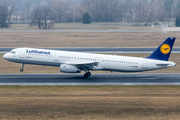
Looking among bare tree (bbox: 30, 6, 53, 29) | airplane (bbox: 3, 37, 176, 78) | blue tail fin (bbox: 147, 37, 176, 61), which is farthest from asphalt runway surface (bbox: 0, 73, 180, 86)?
bare tree (bbox: 30, 6, 53, 29)

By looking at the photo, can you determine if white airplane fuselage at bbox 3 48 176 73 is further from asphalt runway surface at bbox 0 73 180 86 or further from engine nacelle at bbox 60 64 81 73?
asphalt runway surface at bbox 0 73 180 86

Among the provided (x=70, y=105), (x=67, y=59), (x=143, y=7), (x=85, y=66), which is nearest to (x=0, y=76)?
(x=67, y=59)

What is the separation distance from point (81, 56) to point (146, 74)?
12.7m

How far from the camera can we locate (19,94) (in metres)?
34.4

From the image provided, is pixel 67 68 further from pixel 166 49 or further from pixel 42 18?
pixel 42 18

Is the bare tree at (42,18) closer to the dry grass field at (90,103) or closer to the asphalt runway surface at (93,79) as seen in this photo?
the asphalt runway surface at (93,79)

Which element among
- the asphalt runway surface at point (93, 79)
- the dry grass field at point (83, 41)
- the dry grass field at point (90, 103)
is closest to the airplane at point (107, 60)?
the asphalt runway surface at point (93, 79)

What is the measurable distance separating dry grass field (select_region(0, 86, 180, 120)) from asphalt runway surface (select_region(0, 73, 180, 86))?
2.96 metres

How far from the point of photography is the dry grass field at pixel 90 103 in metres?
26.2

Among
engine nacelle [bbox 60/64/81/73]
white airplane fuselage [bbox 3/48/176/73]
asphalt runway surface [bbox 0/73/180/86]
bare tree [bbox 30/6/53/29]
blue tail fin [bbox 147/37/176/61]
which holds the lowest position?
asphalt runway surface [bbox 0/73/180/86]

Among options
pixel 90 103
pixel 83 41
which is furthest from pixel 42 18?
pixel 90 103

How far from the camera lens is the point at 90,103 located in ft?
98.3

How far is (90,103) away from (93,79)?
15.3 metres

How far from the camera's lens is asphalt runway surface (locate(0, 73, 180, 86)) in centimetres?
4197
